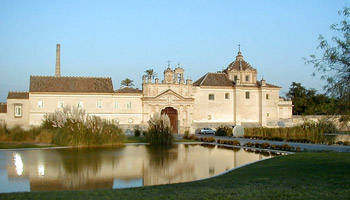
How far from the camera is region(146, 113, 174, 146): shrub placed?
29391 millimetres

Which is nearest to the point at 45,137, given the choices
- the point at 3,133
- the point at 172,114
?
the point at 3,133

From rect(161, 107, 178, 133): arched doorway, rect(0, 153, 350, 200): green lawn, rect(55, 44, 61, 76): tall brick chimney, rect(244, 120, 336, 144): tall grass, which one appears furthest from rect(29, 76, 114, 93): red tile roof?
rect(0, 153, 350, 200): green lawn

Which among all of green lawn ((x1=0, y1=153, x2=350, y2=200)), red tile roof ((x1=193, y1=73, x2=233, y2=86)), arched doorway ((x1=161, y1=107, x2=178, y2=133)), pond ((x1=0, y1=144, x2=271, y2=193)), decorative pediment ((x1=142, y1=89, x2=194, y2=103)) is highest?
red tile roof ((x1=193, y1=73, x2=233, y2=86))

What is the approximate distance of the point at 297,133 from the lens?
33.9 metres

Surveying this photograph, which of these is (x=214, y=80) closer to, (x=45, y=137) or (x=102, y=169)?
(x=45, y=137)

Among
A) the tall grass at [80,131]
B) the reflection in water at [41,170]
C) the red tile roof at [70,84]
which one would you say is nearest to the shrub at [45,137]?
the tall grass at [80,131]

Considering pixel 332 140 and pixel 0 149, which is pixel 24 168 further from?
pixel 332 140

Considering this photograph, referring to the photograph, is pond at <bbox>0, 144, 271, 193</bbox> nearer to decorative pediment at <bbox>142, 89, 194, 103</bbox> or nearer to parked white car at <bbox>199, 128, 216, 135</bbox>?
parked white car at <bbox>199, 128, 216, 135</bbox>

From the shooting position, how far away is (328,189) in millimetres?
9914

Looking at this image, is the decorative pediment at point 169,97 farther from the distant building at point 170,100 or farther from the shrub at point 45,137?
the shrub at point 45,137

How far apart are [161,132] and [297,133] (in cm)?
1248

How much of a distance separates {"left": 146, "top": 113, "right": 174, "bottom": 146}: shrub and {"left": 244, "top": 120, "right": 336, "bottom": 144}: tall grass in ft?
32.0

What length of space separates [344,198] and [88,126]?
68.2 feet

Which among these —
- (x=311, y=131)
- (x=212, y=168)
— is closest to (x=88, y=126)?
(x=212, y=168)
